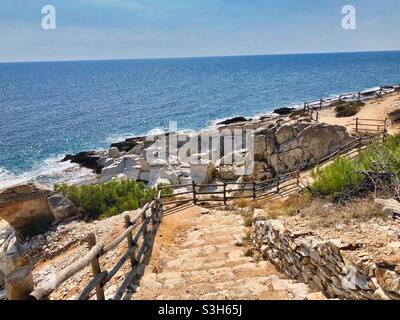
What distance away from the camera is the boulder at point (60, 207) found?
44.5ft

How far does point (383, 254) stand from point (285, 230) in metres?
2.43

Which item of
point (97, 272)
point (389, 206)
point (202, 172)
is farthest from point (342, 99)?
point (97, 272)

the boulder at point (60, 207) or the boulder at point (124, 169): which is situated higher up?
the boulder at point (60, 207)

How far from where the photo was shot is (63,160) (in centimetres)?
3497

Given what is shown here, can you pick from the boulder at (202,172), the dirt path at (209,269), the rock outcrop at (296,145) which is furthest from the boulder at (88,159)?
the dirt path at (209,269)

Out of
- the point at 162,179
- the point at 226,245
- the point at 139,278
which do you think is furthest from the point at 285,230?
the point at 162,179

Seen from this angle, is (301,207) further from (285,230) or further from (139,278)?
(139,278)

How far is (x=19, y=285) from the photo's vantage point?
3670 millimetres

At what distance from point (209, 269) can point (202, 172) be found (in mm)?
14808

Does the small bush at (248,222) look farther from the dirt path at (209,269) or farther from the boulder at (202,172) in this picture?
the boulder at (202,172)

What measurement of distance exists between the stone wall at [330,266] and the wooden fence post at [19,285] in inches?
162

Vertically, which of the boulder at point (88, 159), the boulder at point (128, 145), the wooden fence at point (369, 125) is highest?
the wooden fence at point (369, 125)

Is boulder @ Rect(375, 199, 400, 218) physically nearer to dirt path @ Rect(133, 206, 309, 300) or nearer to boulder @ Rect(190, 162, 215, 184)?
dirt path @ Rect(133, 206, 309, 300)

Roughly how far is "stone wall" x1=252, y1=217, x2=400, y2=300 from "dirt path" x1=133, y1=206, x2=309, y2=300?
292mm
